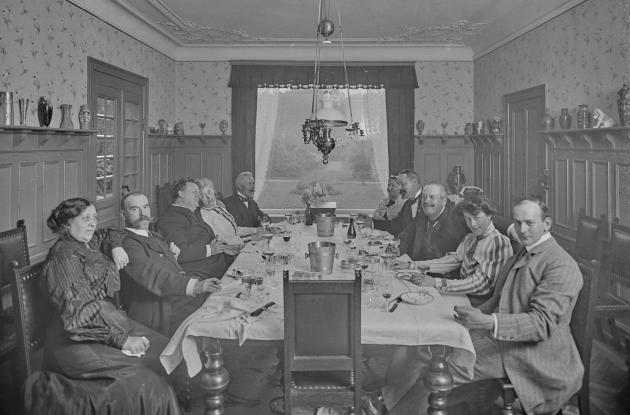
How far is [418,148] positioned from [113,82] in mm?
4555

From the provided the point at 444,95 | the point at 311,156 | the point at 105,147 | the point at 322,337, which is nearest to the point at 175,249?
the point at 322,337

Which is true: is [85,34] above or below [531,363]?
above

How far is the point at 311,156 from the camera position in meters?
8.60

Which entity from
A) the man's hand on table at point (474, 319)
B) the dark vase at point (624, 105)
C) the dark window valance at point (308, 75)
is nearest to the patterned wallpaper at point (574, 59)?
the dark vase at point (624, 105)

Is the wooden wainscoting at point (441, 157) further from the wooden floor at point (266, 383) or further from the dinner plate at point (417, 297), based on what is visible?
the dinner plate at point (417, 297)

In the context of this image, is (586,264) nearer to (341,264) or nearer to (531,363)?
(531,363)

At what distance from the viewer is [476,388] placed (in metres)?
2.73

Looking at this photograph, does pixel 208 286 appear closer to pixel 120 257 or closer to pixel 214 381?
pixel 120 257

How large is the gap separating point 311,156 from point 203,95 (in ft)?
6.28

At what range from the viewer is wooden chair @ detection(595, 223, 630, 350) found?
145 inches

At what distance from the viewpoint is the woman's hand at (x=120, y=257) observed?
122 inches

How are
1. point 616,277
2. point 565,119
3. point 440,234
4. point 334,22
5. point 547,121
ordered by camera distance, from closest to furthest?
point 616,277, point 440,234, point 565,119, point 547,121, point 334,22

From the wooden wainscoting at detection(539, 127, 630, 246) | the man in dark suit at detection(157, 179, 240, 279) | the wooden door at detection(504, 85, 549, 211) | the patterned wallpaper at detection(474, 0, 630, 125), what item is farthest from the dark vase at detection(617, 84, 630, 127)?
the man in dark suit at detection(157, 179, 240, 279)

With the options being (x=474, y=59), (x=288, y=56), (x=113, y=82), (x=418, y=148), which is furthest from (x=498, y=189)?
(x=113, y=82)
